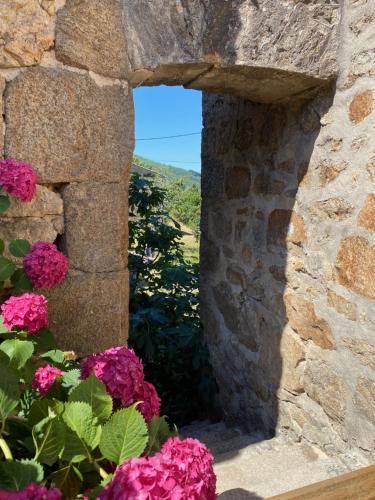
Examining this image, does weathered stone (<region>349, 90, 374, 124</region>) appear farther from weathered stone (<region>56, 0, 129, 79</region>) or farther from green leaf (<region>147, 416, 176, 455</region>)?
green leaf (<region>147, 416, 176, 455</region>)

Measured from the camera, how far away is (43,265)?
117cm

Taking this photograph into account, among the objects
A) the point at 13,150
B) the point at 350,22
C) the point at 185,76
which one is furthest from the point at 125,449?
the point at 350,22

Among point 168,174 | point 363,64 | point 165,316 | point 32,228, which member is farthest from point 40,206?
point 168,174

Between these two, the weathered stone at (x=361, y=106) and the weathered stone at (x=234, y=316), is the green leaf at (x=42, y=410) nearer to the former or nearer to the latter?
the weathered stone at (x=361, y=106)

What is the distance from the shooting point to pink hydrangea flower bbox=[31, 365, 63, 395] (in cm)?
103

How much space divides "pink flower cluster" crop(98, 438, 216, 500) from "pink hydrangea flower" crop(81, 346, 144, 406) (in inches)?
9.6

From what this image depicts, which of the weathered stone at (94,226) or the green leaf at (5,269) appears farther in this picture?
the weathered stone at (94,226)

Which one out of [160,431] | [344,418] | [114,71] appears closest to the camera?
[160,431]

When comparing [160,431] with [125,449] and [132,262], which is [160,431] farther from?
[132,262]

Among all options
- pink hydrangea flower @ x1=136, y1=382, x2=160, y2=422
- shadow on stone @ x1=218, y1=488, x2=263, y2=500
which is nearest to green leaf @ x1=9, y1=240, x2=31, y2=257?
pink hydrangea flower @ x1=136, y1=382, x2=160, y2=422

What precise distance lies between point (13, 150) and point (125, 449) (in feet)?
2.89

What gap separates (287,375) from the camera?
2152 millimetres

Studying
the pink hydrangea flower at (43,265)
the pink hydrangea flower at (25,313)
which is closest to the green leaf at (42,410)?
the pink hydrangea flower at (25,313)

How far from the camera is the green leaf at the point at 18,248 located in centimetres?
121
